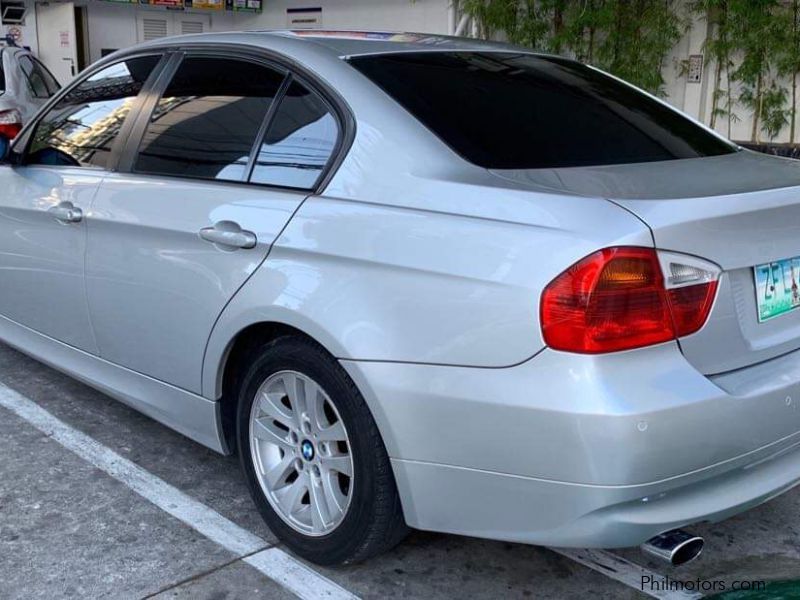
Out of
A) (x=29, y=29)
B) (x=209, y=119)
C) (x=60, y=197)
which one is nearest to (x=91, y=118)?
(x=60, y=197)

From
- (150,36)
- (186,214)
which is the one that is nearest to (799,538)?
(186,214)

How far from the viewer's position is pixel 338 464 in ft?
8.60

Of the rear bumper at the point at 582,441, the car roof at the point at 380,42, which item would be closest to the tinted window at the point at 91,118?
the car roof at the point at 380,42

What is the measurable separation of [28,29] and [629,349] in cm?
1515

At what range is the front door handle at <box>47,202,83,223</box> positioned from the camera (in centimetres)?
342

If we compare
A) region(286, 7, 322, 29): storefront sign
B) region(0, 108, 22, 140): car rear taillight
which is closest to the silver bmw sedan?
region(0, 108, 22, 140): car rear taillight

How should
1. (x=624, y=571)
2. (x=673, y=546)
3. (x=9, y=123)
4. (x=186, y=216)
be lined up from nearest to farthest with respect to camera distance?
(x=673, y=546)
(x=624, y=571)
(x=186, y=216)
(x=9, y=123)

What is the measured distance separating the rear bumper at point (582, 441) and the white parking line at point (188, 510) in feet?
1.57

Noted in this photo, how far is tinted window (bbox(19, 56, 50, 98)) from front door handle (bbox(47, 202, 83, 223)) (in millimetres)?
7385

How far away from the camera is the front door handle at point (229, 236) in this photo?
8.95 feet

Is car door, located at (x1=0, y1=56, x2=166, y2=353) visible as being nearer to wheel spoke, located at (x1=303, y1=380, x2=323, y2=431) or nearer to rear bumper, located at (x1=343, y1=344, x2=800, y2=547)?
wheel spoke, located at (x1=303, y1=380, x2=323, y2=431)

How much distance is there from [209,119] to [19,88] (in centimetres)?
775

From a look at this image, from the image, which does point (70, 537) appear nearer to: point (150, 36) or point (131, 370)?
point (131, 370)

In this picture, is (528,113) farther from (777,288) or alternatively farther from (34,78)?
(34,78)
